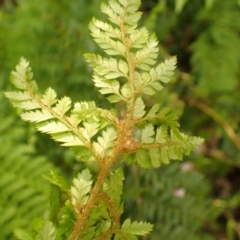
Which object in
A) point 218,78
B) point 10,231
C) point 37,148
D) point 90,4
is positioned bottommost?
point 10,231

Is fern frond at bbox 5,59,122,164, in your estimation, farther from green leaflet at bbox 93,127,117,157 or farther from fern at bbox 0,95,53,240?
fern at bbox 0,95,53,240

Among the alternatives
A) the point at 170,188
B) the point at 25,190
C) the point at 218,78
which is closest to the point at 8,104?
the point at 25,190

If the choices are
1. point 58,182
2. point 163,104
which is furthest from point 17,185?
point 163,104

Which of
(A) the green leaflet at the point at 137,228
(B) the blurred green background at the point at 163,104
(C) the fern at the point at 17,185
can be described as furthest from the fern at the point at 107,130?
(C) the fern at the point at 17,185

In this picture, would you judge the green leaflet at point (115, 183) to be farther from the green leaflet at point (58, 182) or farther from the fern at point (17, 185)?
the fern at point (17, 185)

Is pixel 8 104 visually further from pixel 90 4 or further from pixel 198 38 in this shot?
pixel 198 38

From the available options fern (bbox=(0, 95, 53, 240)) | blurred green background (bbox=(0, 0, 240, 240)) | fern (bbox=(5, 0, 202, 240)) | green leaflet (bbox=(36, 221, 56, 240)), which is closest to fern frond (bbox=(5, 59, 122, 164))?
fern (bbox=(5, 0, 202, 240))
